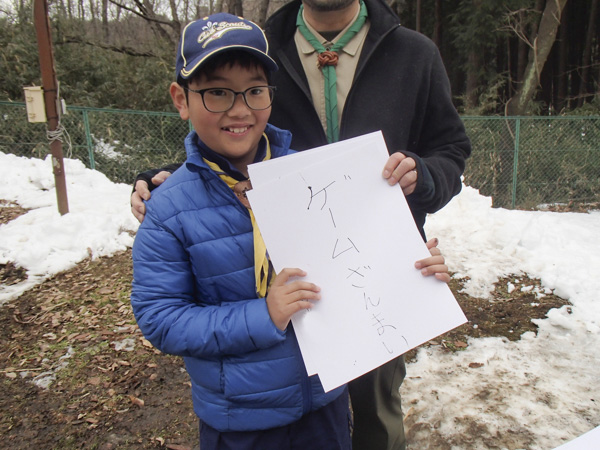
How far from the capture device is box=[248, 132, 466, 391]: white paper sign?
1199mm

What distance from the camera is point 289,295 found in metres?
1.18

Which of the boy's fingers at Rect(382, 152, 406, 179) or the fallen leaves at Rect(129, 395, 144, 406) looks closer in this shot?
the boy's fingers at Rect(382, 152, 406, 179)

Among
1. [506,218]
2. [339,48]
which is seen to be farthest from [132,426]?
[506,218]

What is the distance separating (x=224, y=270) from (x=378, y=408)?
1.02 meters

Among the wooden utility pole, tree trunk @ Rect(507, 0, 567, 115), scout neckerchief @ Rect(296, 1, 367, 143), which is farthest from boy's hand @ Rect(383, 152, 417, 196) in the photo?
tree trunk @ Rect(507, 0, 567, 115)

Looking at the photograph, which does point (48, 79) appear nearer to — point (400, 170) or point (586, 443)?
point (400, 170)

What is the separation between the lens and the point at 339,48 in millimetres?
1627

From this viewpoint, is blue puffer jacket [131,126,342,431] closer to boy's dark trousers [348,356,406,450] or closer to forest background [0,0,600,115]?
boy's dark trousers [348,356,406,450]

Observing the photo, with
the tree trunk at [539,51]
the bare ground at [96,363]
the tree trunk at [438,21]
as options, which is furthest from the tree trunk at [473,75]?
the bare ground at [96,363]

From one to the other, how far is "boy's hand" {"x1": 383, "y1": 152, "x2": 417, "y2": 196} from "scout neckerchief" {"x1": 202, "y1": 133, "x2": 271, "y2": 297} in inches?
15.5

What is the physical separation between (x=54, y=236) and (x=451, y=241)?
4.76m

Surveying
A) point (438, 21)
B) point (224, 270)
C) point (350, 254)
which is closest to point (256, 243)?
point (224, 270)

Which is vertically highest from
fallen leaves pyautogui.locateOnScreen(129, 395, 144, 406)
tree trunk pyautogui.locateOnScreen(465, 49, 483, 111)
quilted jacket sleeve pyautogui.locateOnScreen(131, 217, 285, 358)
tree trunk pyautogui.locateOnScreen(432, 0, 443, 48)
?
tree trunk pyautogui.locateOnScreen(432, 0, 443, 48)

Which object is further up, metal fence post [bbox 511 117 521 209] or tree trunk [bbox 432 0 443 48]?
tree trunk [bbox 432 0 443 48]
